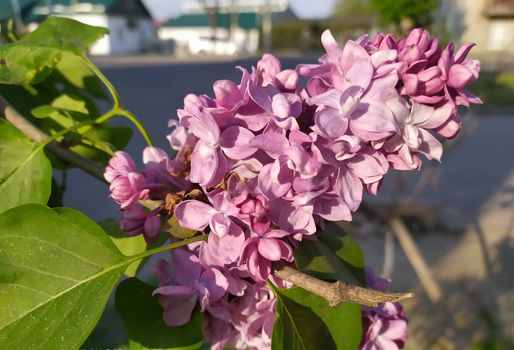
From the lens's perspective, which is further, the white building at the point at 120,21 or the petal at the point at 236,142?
the white building at the point at 120,21

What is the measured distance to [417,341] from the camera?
2.02 m

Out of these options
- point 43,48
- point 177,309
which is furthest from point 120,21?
point 177,309

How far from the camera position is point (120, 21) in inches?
578

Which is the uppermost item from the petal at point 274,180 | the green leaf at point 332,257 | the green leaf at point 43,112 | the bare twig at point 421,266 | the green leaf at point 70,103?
the petal at point 274,180

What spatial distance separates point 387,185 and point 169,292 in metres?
3.29

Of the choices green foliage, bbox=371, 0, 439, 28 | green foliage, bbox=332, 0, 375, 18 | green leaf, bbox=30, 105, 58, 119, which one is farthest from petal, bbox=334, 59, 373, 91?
green foliage, bbox=332, 0, 375, 18

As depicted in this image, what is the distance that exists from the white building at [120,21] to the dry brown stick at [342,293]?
12.4 meters

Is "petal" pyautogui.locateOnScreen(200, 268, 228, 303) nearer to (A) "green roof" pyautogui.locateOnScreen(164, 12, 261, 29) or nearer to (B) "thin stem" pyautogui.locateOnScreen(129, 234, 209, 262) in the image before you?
(B) "thin stem" pyautogui.locateOnScreen(129, 234, 209, 262)

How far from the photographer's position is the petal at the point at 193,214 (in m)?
0.30

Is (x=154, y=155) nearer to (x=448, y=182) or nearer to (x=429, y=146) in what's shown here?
(x=429, y=146)

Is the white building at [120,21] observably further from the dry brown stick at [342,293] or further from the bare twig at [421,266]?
the dry brown stick at [342,293]

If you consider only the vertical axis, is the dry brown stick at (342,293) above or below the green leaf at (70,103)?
above

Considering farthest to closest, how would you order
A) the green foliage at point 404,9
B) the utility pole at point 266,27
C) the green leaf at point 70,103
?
the utility pole at point 266,27 < the green foliage at point 404,9 < the green leaf at point 70,103

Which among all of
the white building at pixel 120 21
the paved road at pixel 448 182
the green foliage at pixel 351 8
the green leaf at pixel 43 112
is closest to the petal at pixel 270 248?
the green leaf at pixel 43 112
